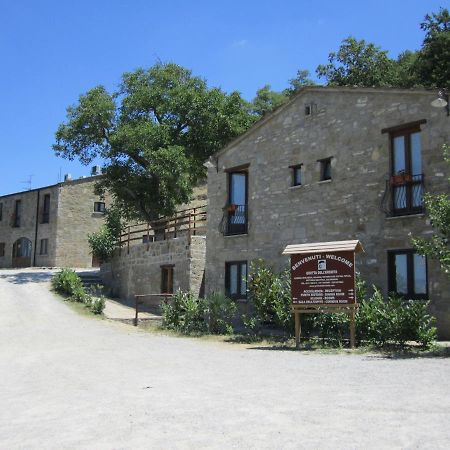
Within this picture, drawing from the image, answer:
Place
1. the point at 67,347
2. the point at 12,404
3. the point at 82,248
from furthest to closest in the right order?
the point at 82,248
the point at 67,347
the point at 12,404

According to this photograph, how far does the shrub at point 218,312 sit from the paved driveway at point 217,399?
2.88 meters

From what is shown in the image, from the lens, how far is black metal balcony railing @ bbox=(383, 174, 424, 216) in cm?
1423

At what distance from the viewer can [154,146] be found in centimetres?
2767

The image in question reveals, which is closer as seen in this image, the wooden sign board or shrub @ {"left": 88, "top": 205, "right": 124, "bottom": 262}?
the wooden sign board

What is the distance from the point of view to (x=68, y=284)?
82.3ft

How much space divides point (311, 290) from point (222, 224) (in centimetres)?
748

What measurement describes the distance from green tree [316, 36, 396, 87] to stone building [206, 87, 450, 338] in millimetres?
16825

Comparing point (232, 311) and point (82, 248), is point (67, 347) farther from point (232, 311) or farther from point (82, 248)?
point (82, 248)

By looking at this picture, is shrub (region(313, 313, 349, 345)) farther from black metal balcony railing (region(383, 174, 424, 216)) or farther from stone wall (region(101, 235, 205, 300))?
stone wall (region(101, 235, 205, 300))

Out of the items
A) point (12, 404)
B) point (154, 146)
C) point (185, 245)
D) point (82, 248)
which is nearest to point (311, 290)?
point (12, 404)

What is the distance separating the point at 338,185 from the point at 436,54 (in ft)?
51.5

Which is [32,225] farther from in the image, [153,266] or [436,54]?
[436,54]

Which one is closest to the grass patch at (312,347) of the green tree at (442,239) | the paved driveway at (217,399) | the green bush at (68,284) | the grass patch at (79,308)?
the paved driveway at (217,399)

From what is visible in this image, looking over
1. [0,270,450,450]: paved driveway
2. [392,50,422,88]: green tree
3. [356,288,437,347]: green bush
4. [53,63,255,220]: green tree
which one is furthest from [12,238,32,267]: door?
[356,288,437,347]: green bush
